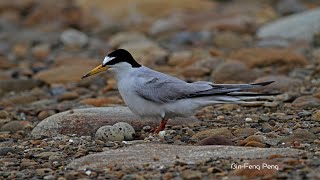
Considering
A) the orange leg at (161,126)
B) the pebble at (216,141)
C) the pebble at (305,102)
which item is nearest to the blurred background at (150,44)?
the pebble at (305,102)

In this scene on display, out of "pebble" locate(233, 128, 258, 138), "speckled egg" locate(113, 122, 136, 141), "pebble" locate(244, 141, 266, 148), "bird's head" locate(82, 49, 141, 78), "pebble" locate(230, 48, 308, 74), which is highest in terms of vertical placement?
"pebble" locate(230, 48, 308, 74)

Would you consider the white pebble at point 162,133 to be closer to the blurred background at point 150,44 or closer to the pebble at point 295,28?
the blurred background at point 150,44

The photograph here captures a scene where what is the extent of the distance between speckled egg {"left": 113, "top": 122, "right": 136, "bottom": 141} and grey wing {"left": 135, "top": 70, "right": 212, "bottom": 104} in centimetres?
30

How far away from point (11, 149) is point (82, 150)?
2.06 feet

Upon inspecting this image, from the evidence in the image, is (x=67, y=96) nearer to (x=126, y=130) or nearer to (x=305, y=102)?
(x=126, y=130)

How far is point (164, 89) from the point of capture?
21.0 ft

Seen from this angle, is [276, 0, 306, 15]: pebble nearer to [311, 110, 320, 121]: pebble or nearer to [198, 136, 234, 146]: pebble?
[311, 110, 320, 121]: pebble

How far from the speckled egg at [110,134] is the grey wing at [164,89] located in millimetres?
359

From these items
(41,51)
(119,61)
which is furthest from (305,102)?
(41,51)

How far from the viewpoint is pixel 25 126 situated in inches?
290

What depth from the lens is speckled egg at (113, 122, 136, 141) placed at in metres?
6.40

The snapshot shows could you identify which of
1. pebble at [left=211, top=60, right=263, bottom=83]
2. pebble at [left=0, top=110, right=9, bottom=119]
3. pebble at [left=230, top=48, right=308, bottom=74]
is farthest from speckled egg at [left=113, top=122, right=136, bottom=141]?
pebble at [left=230, top=48, right=308, bottom=74]

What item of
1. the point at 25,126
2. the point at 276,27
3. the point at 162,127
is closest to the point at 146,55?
the point at 276,27

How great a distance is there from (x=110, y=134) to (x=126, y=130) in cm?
15
